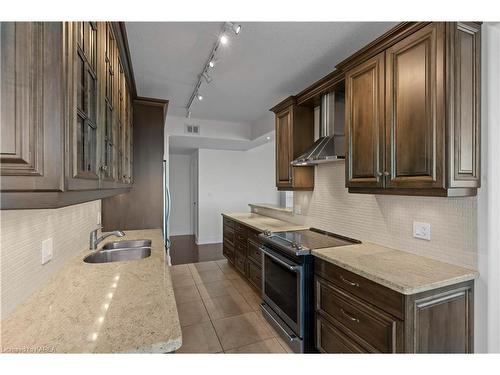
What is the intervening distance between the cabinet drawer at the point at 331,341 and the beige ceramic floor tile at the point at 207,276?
215 centimetres

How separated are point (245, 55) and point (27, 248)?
7.72 ft

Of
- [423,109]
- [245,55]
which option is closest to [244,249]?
[245,55]

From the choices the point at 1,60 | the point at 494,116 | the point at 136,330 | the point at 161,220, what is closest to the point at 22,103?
the point at 1,60

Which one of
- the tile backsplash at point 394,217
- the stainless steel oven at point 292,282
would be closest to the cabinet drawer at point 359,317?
the stainless steel oven at point 292,282

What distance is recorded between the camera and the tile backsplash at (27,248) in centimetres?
102

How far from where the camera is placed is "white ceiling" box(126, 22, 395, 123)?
2.05 meters

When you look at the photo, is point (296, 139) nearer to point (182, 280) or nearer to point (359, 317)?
point (359, 317)

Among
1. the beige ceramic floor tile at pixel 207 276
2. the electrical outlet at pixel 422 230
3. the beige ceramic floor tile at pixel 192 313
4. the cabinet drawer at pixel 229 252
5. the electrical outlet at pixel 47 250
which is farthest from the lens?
the cabinet drawer at pixel 229 252

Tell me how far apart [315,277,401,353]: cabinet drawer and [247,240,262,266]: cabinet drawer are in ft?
4.05

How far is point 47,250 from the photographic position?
53.6 inches

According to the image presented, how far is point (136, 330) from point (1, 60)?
991 millimetres

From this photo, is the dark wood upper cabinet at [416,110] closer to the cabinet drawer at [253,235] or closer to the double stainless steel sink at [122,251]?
the cabinet drawer at [253,235]
